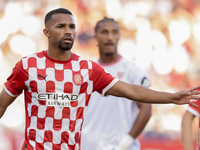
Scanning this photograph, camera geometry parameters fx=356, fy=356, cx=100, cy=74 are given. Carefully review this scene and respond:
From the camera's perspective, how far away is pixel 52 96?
9.79 feet

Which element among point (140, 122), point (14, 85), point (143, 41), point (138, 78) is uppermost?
point (143, 41)

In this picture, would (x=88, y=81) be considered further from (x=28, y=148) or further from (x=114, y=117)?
(x=114, y=117)

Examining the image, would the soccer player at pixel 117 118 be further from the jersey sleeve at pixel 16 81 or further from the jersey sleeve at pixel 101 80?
the jersey sleeve at pixel 16 81

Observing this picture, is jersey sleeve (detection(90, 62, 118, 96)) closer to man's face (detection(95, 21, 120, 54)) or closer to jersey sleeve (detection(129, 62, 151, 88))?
jersey sleeve (detection(129, 62, 151, 88))

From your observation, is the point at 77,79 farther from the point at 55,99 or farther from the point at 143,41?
the point at 143,41

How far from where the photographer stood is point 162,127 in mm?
10258

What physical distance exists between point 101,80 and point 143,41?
784 centimetres

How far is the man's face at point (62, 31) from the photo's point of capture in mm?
3059

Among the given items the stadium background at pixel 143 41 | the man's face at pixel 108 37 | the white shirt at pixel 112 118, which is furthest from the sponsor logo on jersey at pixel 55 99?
the stadium background at pixel 143 41

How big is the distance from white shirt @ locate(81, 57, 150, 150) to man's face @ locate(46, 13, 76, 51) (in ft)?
4.31

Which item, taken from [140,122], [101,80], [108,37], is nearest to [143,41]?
[108,37]

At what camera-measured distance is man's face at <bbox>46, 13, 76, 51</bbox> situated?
3.06 meters

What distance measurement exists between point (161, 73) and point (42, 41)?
363cm

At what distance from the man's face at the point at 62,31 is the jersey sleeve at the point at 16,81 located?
375mm
